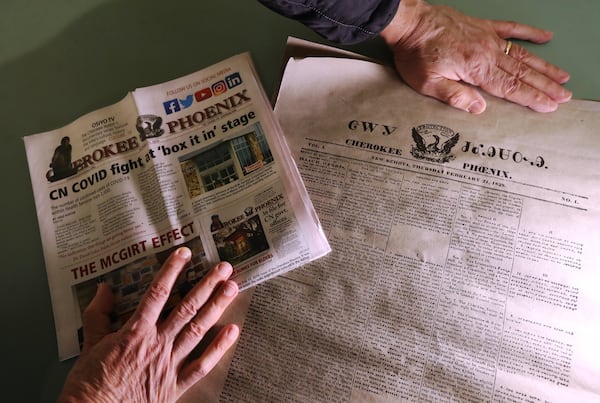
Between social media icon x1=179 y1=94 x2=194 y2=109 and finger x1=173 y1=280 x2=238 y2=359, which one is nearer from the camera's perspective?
finger x1=173 y1=280 x2=238 y2=359

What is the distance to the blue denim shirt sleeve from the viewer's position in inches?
Result: 20.6

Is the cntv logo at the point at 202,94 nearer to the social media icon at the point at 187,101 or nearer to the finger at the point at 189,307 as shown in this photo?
the social media icon at the point at 187,101

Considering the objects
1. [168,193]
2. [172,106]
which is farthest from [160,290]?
[172,106]

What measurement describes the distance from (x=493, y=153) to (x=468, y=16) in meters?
0.24

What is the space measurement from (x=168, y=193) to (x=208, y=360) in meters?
0.23

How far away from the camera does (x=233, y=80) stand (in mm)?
622

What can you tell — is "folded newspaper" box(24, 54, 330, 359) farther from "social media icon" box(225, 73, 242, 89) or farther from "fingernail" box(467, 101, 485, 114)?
"fingernail" box(467, 101, 485, 114)

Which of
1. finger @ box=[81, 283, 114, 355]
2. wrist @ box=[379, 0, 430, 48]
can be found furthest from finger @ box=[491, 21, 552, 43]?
finger @ box=[81, 283, 114, 355]

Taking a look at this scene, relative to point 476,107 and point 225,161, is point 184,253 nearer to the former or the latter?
point 225,161

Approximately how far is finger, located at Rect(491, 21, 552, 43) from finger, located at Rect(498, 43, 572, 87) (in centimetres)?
3

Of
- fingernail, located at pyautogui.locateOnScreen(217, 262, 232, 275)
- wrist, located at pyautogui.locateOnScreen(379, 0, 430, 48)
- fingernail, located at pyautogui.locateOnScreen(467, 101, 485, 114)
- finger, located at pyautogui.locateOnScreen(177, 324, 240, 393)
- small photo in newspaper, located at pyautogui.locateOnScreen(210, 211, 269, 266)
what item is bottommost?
finger, located at pyautogui.locateOnScreen(177, 324, 240, 393)

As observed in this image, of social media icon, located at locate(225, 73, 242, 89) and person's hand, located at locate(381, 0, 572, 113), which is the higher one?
social media icon, located at locate(225, 73, 242, 89)

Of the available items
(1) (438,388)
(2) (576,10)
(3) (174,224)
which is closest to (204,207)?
Result: (3) (174,224)

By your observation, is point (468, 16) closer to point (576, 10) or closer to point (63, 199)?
point (576, 10)
